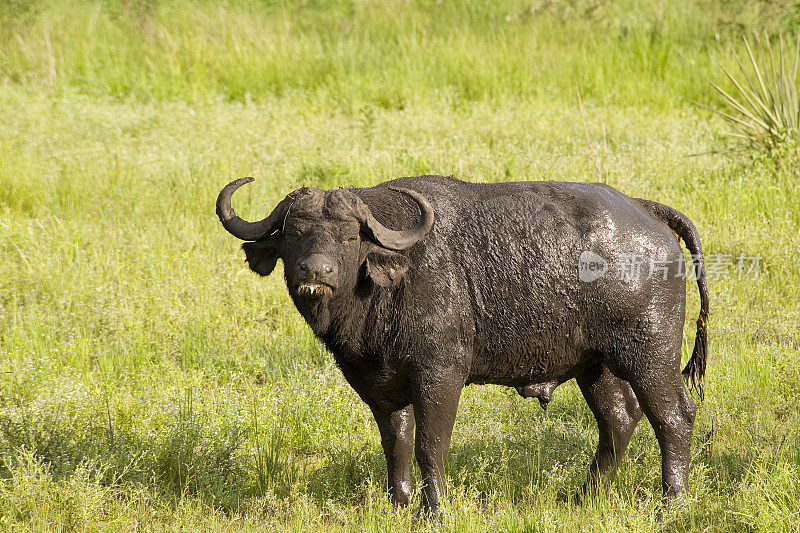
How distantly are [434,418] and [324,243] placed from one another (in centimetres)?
110

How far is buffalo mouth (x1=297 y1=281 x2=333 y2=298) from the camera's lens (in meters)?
4.32

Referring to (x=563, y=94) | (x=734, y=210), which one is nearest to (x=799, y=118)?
(x=734, y=210)

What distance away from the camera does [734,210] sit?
8.99 m

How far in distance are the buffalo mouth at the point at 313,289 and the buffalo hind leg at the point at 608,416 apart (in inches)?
75.4

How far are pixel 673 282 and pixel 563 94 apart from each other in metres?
8.16

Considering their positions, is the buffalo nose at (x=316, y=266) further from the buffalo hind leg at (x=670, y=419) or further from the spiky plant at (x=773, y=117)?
the spiky plant at (x=773, y=117)

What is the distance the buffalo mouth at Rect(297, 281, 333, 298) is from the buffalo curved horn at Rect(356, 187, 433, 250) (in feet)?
1.27

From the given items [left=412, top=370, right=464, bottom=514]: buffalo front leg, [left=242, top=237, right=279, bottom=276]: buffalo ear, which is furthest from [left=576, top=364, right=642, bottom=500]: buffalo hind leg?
[left=242, top=237, right=279, bottom=276]: buffalo ear

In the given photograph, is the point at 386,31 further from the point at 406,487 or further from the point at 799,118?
the point at 406,487

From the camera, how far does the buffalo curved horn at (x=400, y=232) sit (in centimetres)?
457

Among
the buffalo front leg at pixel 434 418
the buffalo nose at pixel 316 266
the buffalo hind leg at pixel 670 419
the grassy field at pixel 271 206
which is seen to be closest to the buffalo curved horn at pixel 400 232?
the buffalo nose at pixel 316 266

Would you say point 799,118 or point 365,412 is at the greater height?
point 799,118

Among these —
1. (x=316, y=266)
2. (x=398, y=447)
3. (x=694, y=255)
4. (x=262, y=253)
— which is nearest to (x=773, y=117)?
(x=694, y=255)

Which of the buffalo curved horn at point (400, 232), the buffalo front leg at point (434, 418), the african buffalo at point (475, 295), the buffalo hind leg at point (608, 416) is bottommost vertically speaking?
the buffalo hind leg at point (608, 416)
